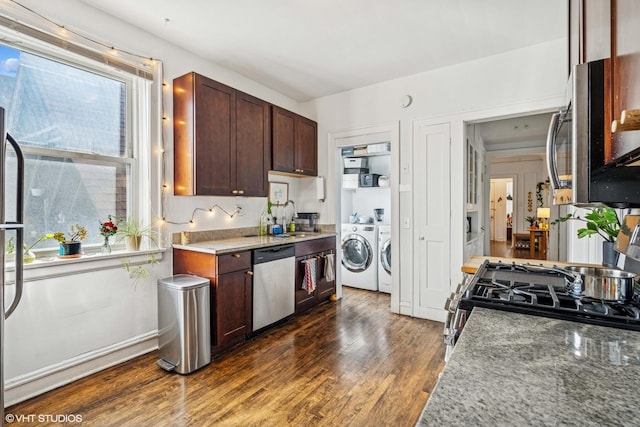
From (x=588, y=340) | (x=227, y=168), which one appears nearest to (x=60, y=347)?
(x=227, y=168)

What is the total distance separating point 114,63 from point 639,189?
10.4 feet

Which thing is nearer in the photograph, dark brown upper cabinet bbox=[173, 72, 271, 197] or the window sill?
the window sill

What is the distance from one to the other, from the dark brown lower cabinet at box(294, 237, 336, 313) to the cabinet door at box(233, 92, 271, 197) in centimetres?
80

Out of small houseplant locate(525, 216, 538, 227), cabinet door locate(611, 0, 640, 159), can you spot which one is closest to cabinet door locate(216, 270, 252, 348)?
cabinet door locate(611, 0, 640, 159)

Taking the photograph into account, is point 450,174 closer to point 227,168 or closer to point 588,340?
point 227,168

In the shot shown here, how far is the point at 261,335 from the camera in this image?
3.11 meters

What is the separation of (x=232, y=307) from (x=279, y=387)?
2.68 ft

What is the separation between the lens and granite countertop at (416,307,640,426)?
550mm

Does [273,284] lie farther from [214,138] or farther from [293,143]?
[293,143]

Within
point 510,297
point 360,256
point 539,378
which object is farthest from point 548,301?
point 360,256

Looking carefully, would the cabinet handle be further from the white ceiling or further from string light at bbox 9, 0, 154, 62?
string light at bbox 9, 0, 154, 62

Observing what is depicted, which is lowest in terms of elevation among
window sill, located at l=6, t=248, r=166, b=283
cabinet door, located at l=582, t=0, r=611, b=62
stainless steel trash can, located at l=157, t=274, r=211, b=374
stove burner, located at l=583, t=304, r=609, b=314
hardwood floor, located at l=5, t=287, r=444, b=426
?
hardwood floor, located at l=5, t=287, r=444, b=426

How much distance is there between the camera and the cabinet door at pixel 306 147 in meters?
4.02

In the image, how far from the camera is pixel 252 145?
3.39m
